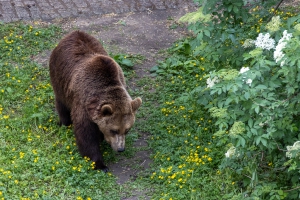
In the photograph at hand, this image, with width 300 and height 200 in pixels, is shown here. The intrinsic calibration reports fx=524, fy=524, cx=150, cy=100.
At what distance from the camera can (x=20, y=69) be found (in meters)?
8.91

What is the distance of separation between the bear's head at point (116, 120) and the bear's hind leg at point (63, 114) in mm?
919

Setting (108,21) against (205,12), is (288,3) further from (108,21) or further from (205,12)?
(205,12)

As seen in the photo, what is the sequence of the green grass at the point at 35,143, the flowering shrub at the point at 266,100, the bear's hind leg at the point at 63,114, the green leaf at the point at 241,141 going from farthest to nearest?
the bear's hind leg at the point at 63,114, the green grass at the point at 35,143, the green leaf at the point at 241,141, the flowering shrub at the point at 266,100

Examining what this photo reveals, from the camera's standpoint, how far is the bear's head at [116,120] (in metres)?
6.81

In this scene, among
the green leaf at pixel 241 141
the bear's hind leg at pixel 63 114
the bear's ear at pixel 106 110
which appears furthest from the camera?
the bear's hind leg at pixel 63 114

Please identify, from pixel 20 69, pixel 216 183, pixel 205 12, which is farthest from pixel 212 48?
pixel 20 69

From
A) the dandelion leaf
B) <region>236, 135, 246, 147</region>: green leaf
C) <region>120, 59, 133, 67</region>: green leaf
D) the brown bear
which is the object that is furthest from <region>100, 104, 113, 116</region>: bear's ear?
<region>120, 59, 133, 67</region>: green leaf

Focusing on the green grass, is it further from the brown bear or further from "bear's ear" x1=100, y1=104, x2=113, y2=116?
"bear's ear" x1=100, y1=104, x2=113, y2=116

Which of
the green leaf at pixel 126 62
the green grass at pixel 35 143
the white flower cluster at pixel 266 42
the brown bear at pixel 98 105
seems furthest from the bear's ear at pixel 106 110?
the green leaf at pixel 126 62

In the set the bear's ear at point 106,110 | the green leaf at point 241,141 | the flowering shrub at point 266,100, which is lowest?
the bear's ear at point 106,110

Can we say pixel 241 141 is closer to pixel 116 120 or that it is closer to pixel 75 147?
pixel 116 120

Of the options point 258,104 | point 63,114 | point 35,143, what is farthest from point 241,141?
point 63,114

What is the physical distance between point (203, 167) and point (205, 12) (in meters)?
1.96

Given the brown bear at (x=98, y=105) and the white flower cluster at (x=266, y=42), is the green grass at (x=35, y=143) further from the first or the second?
the white flower cluster at (x=266, y=42)
